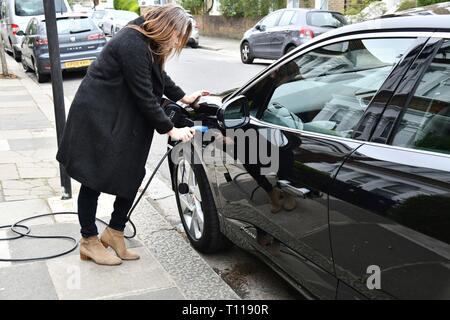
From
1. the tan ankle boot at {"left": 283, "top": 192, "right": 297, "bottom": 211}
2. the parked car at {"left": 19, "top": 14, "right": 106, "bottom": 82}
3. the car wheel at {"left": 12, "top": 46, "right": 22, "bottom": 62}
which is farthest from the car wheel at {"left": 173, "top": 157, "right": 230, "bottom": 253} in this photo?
the car wheel at {"left": 12, "top": 46, "right": 22, "bottom": 62}

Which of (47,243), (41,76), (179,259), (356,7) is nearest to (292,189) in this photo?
(179,259)

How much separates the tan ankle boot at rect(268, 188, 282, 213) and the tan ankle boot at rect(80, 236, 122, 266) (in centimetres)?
126

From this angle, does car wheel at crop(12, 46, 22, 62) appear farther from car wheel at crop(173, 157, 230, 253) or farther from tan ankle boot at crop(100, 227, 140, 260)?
tan ankle boot at crop(100, 227, 140, 260)

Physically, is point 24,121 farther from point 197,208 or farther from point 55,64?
point 197,208

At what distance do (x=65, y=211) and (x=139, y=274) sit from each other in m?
1.37

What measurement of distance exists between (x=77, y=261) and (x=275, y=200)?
1.56 m

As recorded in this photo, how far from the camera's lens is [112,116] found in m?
3.19

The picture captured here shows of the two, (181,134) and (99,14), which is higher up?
(99,14)

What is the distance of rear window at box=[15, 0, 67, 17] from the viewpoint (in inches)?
693

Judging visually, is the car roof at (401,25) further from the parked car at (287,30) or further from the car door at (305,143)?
the parked car at (287,30)

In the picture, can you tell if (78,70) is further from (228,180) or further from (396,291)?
(396,291)

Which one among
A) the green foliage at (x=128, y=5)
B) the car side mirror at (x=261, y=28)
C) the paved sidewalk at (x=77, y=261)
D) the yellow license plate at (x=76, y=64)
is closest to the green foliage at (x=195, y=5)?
the green foliage at (x=128, y=5)

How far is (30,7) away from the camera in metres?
17.8

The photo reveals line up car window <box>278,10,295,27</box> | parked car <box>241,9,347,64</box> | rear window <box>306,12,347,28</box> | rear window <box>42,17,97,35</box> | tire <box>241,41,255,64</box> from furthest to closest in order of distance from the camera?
tire <box>241,41,255,64</box> < car window <box>278,10,295,27</box> < rear window <box>306,12,347,28</box> < parked car <box>241,9,347,64</box> < rear window <box>42,17,97,35</box>
